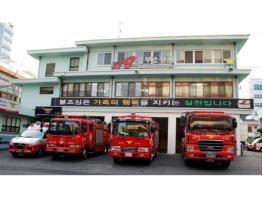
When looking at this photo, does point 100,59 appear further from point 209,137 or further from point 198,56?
point 209,137

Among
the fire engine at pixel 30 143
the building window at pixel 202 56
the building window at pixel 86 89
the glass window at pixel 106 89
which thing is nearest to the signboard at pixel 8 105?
the building window at pixel 86 89

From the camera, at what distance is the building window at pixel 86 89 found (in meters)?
24.7

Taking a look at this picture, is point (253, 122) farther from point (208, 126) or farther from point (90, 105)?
point (208, 126)

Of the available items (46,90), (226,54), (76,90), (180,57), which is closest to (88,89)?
(76,90)

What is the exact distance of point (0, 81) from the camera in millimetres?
36125

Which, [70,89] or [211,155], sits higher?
[70,89]

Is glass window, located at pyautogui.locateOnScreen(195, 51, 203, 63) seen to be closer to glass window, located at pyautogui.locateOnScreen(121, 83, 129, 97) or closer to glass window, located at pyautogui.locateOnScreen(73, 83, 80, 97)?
glass window, located at pyautogui.locateOnScreen(121, 83, 129, 97)

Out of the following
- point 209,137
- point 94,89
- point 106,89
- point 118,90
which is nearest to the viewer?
point 209,137

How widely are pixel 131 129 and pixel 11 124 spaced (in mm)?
15125

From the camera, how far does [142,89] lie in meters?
23.7

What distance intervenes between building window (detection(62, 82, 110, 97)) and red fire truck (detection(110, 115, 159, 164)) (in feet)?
34.5

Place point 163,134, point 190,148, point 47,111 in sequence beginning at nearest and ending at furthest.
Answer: point 190,148 → point 47,111 → point 163,134

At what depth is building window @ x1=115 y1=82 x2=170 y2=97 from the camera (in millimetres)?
23312

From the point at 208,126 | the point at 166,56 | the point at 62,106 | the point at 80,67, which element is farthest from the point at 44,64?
the point at 208,126
